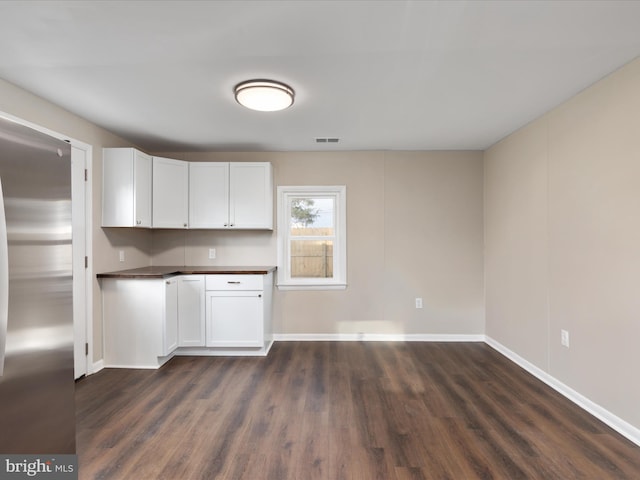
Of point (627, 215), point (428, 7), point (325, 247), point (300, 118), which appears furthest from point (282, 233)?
point (627, 215)

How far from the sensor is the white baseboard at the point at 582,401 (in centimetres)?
204

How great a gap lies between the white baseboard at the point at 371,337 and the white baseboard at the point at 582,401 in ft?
1.86

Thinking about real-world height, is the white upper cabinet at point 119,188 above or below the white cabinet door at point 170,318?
above

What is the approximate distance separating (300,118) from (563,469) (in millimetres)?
3044

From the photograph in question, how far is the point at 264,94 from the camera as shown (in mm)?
2332

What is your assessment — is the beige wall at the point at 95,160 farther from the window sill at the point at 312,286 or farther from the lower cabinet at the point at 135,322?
the window sill at the point at 312,286

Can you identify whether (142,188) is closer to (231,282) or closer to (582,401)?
(231,282)

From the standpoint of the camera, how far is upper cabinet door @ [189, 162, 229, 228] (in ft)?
12.5

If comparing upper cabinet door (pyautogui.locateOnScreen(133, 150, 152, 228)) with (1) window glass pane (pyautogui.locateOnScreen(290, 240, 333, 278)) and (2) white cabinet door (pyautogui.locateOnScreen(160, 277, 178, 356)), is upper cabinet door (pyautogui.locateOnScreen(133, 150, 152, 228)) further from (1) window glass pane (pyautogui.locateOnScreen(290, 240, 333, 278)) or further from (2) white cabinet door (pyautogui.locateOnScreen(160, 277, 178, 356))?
(1) window glass pane (pyautogui.locateOnScreen(290, 240, 333, 278))

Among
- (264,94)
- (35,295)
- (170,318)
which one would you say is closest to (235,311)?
(170,318)

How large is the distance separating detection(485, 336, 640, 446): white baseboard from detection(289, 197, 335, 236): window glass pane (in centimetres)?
244

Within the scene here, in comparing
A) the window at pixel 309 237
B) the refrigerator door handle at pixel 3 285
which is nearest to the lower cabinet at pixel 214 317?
the window at pixel 309 237

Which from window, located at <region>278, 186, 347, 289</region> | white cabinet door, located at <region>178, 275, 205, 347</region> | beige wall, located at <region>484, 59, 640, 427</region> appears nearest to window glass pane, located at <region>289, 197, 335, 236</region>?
window, located at <region>278, 186, 347, 289</region>

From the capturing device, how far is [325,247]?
4164mm
